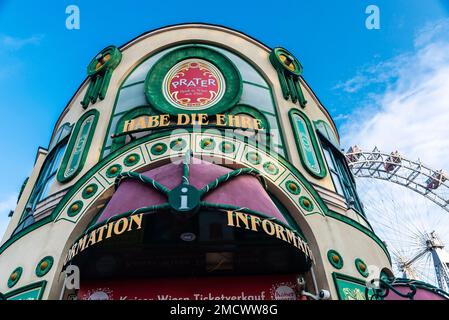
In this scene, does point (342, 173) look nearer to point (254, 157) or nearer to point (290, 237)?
point (254, 157)

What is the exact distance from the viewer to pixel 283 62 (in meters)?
18.1

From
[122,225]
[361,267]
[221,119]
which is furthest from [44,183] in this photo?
[361,267]

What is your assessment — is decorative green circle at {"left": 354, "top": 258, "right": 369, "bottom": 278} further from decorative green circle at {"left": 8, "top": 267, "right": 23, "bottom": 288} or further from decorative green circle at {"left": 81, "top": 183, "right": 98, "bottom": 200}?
decorative green circle at {"left": 8, "top": 267, "right": 23, "bottom": 288}

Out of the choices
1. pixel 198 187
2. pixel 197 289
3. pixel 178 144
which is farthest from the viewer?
pixel 178 144

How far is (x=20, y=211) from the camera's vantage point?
16.3m

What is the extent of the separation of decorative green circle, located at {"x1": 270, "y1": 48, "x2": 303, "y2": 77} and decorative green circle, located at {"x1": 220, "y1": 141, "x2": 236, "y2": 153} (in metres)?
6.02

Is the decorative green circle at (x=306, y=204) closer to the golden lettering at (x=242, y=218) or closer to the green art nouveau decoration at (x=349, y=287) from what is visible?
the green art nouveau decoration at (x=349, y=287)

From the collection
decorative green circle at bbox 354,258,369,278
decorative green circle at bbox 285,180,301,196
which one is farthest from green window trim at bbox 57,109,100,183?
decorative green circle at bbox 354,258,369,278

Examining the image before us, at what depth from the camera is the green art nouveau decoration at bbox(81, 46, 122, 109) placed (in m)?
16.9

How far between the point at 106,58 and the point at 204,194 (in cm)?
1067

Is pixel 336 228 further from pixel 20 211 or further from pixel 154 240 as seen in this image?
pixel 20 211

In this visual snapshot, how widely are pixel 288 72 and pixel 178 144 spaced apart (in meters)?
7.06

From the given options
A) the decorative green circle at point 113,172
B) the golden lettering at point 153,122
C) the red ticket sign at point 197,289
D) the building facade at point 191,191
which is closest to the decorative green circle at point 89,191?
the building facade at point 191,191
